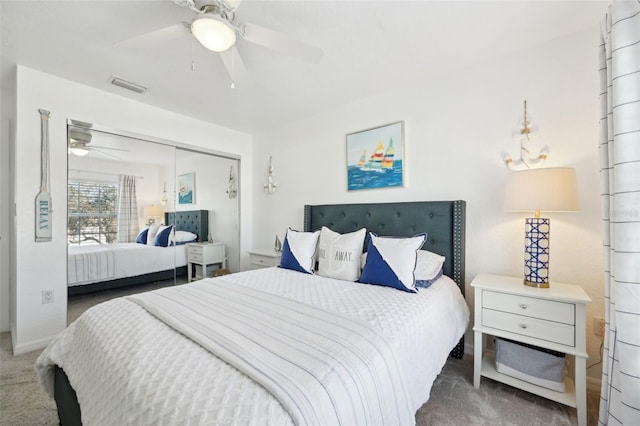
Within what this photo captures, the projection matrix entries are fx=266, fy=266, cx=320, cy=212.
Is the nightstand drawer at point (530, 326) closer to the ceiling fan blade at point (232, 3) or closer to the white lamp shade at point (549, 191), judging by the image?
the white lamp shade at point (549, 191)

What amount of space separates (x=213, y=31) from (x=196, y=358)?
1581 millimetres

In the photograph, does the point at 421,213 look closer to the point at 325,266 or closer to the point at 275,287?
the point at 325,266

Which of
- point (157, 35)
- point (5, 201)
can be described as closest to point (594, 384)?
point (157, 35)

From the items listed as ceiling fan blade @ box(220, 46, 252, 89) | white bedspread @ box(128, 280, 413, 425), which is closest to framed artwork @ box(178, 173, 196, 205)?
ceiling fan blade @ box(220, 46, 252, 89)

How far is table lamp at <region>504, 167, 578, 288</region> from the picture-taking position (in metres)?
1.62

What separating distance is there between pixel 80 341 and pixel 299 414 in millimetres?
1281

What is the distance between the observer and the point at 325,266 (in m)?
2.32

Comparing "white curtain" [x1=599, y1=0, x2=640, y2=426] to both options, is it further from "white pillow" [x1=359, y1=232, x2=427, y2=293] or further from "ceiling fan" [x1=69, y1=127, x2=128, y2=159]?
"ceiling fan" [x1=69, y1=127, x2=128, y2=159]

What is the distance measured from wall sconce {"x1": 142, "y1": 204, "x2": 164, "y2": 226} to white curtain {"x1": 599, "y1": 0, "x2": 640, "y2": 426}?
3.86 metres

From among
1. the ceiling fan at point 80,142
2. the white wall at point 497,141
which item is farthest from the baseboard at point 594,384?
the ceiling fan at point 80,142

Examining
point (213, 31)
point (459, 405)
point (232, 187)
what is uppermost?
point (213, 31)

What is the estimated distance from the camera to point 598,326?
1.75 m

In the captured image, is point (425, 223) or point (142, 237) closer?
point (425, 223)

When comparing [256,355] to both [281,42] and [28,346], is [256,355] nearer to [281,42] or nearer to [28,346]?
[281,42]
